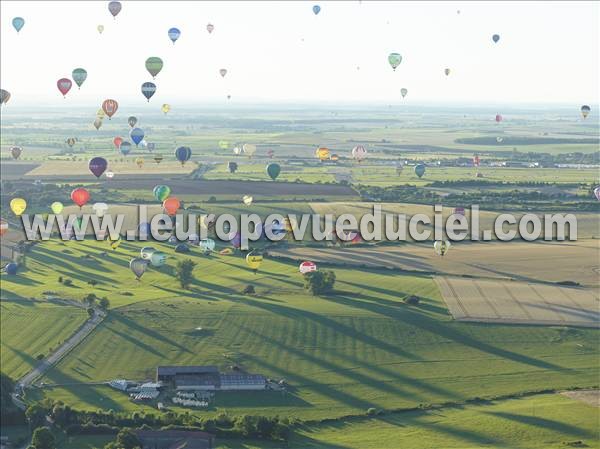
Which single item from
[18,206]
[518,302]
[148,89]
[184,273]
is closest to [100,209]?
[18,206]

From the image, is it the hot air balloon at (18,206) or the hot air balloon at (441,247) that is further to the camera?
the hot air balloon at (18,206)

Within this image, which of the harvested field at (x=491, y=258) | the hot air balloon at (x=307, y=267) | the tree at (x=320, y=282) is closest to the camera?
the tree at (x=320, y=282)

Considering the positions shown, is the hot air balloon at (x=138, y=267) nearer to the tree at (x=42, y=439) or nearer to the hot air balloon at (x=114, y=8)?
the tree at (x=42, y=439)

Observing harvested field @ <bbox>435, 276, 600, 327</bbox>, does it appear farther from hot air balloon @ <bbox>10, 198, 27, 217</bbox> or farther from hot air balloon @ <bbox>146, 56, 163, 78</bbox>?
hot air balloon @ <bbox>10, 198, 27, 217</bbox>

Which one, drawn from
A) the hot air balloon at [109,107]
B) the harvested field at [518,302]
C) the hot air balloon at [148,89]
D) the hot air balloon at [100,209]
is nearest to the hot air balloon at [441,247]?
the harvested field at [518,302]

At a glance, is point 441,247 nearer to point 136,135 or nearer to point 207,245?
point 207,245

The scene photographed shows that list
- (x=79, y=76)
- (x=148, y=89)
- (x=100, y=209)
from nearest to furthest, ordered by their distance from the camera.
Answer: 1. (x=148, y=89)
2. (x=100, y=209)
3. (x=79, y=76)
